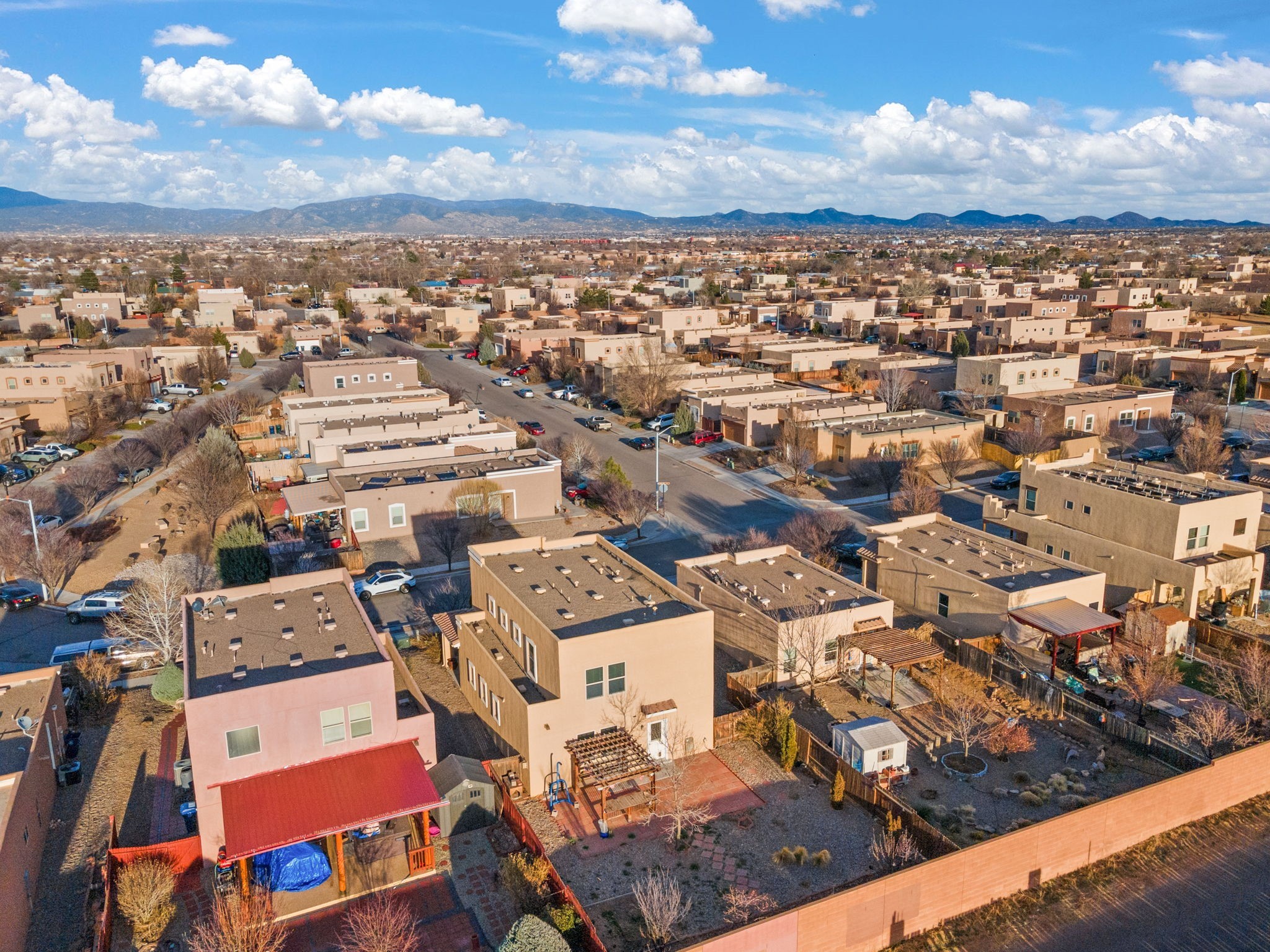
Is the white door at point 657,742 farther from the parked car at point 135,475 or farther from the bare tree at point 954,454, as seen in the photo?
the parked car at point 135,475

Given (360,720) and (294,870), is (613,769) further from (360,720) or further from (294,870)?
(294,870)

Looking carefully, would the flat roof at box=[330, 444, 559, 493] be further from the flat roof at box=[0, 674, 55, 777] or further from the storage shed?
the storage shed

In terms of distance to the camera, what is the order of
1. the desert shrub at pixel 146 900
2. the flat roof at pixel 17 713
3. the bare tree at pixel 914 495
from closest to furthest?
the desert shrub at pixel 146 900
the flat roof at pixel 17 713
the bare tree at pixel 914 495

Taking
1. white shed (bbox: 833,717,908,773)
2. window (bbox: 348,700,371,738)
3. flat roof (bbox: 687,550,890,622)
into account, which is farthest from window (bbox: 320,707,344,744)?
flat roof (bbox: 687,550,890,622)

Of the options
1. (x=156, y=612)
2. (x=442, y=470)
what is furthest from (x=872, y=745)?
(x=442, y=470)

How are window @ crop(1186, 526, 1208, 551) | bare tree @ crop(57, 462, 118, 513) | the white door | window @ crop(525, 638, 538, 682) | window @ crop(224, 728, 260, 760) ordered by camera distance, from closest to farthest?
window @ crop(224, 728, 260, 760)
the white door
window @ crop(525, 638, 538, 682)
window @ crop(1186, 526, 1208, 551)
bare tree @ crop(57, 462, 118, 513)

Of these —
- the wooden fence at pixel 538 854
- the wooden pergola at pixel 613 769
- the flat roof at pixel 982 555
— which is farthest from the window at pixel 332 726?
the flat roof at pixel 982 555
